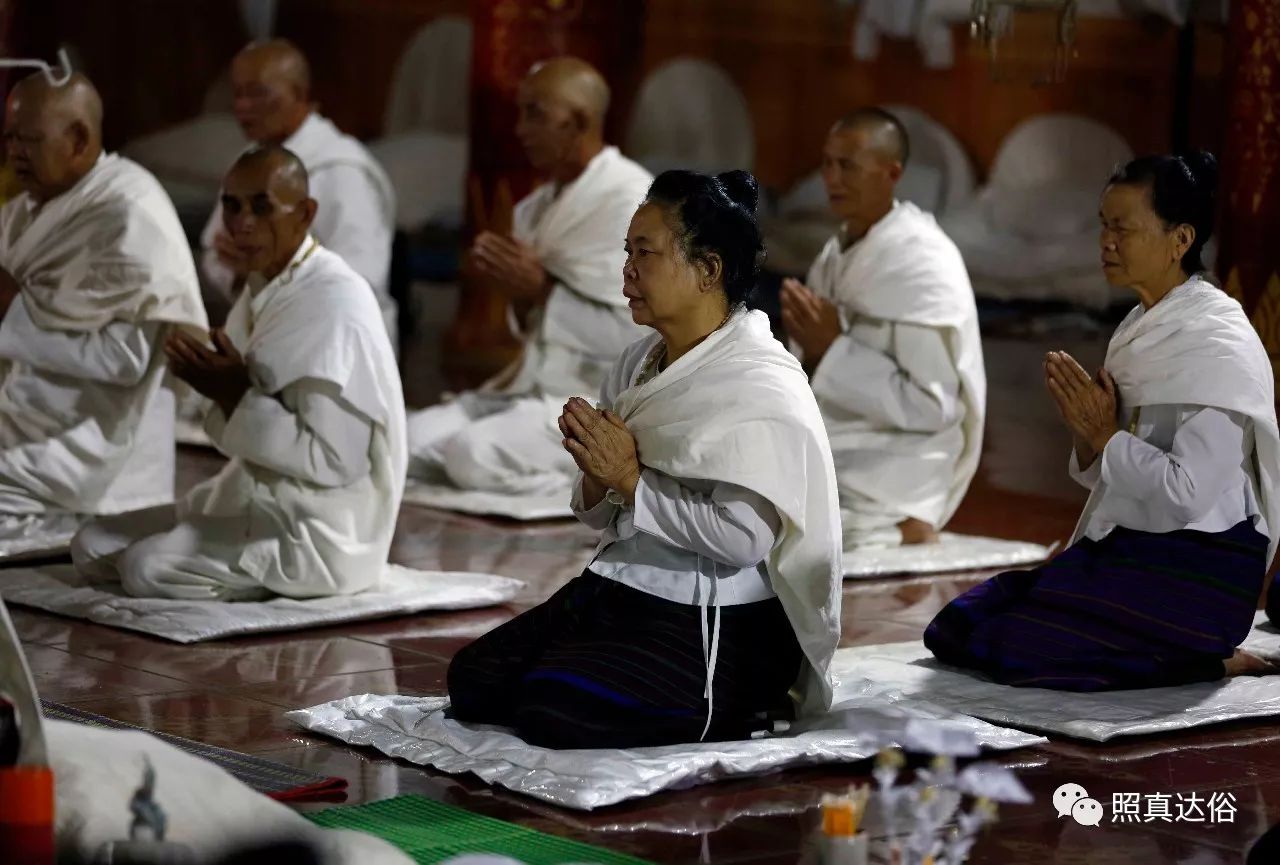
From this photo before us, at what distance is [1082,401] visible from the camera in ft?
17.1

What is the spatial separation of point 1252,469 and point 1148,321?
0.43m

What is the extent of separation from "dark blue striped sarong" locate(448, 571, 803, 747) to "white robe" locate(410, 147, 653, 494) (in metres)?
3.65

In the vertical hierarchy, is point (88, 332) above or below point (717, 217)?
below

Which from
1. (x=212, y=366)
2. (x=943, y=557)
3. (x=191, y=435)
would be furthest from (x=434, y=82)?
(x=212, y=366)

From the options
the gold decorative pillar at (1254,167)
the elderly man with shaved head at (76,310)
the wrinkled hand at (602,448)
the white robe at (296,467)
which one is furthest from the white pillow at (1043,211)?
the wrinkled hand at (602,448)

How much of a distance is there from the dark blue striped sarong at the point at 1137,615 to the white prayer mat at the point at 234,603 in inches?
65.6

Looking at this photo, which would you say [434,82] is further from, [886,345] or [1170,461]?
[1170,461]

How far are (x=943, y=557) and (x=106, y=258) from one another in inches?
112

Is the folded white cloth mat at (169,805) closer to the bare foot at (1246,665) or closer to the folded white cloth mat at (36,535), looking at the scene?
the bare foot at (1246,665)

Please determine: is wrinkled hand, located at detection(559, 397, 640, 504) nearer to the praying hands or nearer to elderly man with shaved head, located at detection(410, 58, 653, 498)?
the praying hands

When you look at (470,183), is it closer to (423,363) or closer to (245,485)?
(423,363)

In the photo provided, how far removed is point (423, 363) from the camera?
41.7 ft

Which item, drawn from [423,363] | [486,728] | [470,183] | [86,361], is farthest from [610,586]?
[423,363]

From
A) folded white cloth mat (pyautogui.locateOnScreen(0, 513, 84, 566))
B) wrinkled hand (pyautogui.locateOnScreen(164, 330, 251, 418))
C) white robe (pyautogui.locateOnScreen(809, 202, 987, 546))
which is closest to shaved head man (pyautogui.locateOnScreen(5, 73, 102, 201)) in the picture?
folded white cloth mat (pyautogui.locateOnScreen(0, 513, 84, 566))
